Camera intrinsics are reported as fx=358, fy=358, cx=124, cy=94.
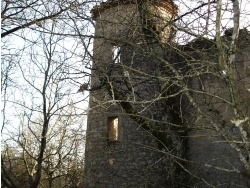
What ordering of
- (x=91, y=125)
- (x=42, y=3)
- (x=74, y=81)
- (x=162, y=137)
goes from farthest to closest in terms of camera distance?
(x=91, y=125) → (x=162, y=137) → (x=74, y=81) → (x=42, y=3)

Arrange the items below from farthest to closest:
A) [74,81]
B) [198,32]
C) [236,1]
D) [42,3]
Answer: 1. [74,81]
2. [42,3]
3. [198,32]
4. [236,1]

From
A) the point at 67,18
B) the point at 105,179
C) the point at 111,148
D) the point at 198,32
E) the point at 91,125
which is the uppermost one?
the point at 67,18

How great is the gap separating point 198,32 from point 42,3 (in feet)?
10.2

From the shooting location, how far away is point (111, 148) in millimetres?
11719

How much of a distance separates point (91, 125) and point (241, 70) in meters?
5.25

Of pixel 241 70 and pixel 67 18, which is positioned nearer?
pixel 67 18

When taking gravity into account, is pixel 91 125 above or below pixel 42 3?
below

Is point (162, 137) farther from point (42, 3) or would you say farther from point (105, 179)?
point (42, 3)

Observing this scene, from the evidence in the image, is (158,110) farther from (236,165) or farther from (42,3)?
(42,3)

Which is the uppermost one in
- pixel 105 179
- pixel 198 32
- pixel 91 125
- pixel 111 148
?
pixel 198 32

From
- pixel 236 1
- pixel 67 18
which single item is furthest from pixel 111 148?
pixel 236 1

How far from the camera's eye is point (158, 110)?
38.7 feet

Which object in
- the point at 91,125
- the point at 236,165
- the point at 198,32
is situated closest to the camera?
the point at 198,32

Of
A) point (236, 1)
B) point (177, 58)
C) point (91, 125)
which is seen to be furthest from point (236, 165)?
point (236, 1)
